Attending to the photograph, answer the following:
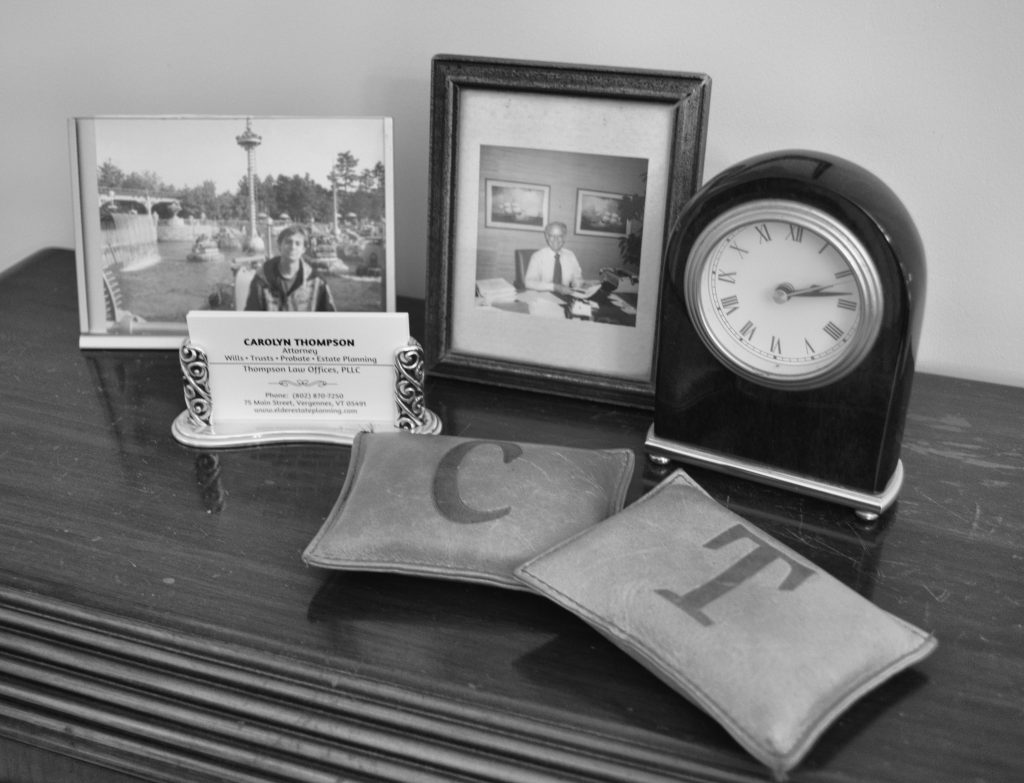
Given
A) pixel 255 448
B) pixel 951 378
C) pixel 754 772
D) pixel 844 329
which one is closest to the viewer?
pixel 754 772

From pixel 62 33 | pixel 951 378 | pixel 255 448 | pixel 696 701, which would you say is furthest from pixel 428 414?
pixel 62 33

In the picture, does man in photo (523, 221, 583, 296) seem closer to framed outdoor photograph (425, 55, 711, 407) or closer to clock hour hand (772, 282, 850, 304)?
framed outdoor photograph (425, 55, 711, 407)

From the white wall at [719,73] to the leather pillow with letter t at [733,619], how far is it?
40 cm

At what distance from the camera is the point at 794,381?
0.68 m

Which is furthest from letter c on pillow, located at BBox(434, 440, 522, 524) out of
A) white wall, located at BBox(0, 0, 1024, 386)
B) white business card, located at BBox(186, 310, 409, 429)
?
white wall, located at BBox(0, 0, 1024, 386)

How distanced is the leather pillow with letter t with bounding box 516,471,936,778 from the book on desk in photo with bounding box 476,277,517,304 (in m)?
0.27

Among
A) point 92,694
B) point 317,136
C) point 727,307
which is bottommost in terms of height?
point 92,694

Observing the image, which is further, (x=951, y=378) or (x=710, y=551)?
(x=951, y=378)

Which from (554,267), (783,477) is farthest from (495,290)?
(783,477)

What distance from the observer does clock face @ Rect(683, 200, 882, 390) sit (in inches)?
25.0

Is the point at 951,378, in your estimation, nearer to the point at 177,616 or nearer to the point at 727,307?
the point at 727,307

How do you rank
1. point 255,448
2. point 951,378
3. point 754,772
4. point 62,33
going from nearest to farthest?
point 754,772 → point 255,448 → point 951,378 → point 62,33

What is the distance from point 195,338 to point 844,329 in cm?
44

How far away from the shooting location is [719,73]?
0.86m
